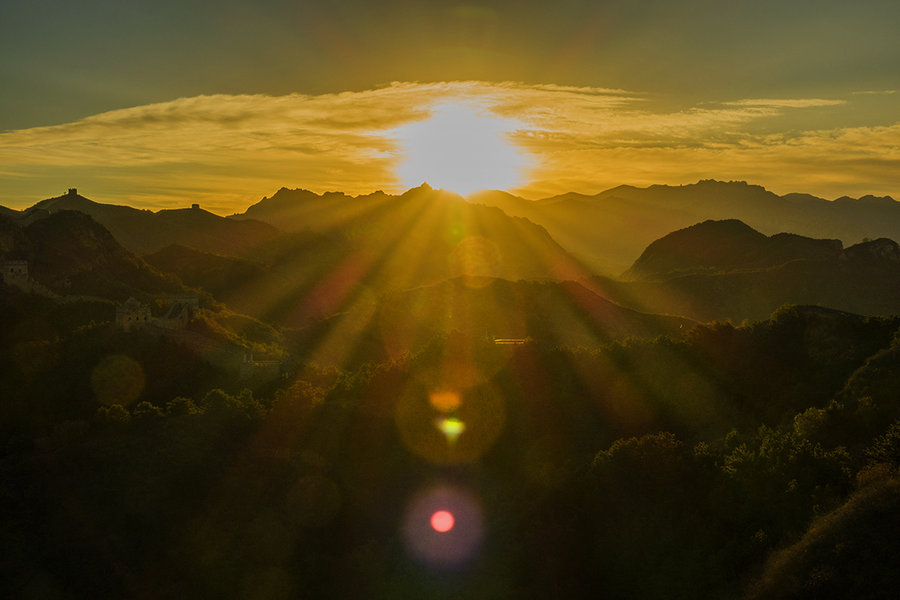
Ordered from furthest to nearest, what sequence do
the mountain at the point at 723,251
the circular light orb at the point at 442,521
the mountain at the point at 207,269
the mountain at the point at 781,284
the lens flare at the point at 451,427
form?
the mountain at the point at 723,251 < the mountain at the point at 207,269 < the mountain at the point at 781,284 < the lens flare at the point at 451,427 < the circular light orb at the point at 442,521

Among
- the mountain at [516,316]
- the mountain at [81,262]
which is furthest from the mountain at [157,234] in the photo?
the mountain at [516,316]

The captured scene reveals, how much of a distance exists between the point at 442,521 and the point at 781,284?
108305mm

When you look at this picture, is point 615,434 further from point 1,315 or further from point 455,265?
point 455,265

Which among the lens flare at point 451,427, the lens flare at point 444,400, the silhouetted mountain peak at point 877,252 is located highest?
the lens flare at point 444,400

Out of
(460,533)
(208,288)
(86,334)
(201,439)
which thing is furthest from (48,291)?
(460,533)

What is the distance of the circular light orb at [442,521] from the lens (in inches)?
1057

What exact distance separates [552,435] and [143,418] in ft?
82.3

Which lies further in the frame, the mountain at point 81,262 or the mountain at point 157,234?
the mountain at point 157,234

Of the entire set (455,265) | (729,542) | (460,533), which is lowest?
(455,265)

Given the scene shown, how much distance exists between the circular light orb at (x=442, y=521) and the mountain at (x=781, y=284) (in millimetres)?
91808

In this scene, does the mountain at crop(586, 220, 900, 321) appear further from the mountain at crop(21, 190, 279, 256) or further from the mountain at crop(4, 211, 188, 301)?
the mountain at crop(21, 190, 279, 256)

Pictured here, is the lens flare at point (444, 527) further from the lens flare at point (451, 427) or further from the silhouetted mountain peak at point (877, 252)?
the silhouetted mountain peak at point (877, 252)

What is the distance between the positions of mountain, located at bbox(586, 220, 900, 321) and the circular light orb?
9181cm

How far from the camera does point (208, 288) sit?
11544cm
